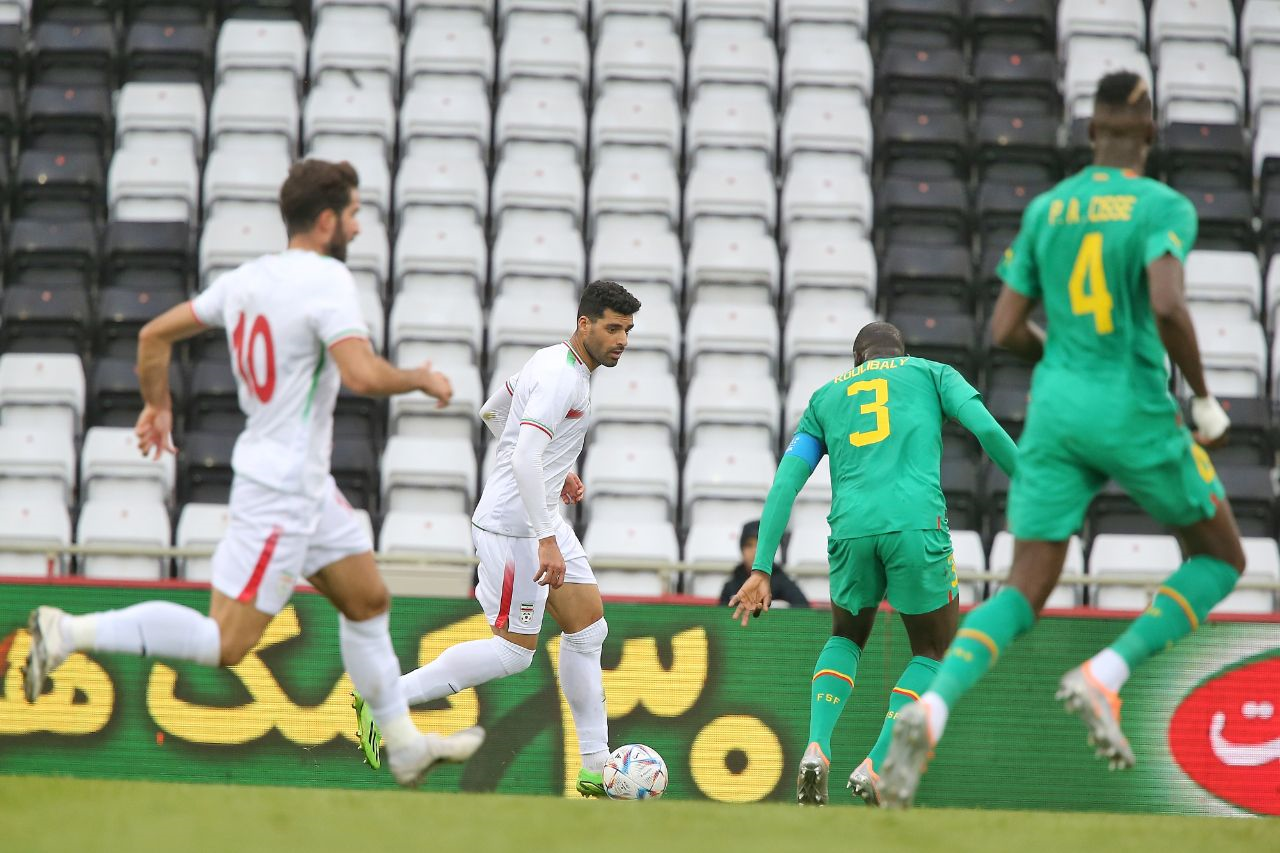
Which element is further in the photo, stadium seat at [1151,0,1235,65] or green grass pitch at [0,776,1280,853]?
stadium seat at [1151,0,1235,65]

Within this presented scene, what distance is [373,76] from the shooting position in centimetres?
1491

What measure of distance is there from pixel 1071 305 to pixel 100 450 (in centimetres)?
900

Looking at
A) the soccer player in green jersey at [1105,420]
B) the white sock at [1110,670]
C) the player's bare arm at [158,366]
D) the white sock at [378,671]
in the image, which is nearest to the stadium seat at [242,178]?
the player's bare arm at [158,366]

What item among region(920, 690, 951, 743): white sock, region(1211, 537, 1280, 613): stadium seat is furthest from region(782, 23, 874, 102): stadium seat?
region(920, 690, 951, 743): white sock

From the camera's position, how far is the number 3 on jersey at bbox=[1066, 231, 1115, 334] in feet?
16.1

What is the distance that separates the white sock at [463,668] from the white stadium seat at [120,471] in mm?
5541

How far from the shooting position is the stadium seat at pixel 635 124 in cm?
1428

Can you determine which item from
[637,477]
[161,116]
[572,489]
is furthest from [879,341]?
[161,116]

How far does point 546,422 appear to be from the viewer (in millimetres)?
6879

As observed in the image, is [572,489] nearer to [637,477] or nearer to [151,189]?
[637,477]

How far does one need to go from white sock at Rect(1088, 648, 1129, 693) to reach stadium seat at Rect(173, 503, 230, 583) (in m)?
7.84

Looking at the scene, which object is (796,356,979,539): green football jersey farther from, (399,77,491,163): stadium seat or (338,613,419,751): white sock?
(399,77,491,163): stadium seat

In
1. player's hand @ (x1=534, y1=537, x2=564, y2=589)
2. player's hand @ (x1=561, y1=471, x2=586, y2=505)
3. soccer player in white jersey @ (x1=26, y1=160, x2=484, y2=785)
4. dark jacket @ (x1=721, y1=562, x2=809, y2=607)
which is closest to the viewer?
soccer player in white jersey @ (x1=26, y1=160, x2=484, y2=785)

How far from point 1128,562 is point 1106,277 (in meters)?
7.24
